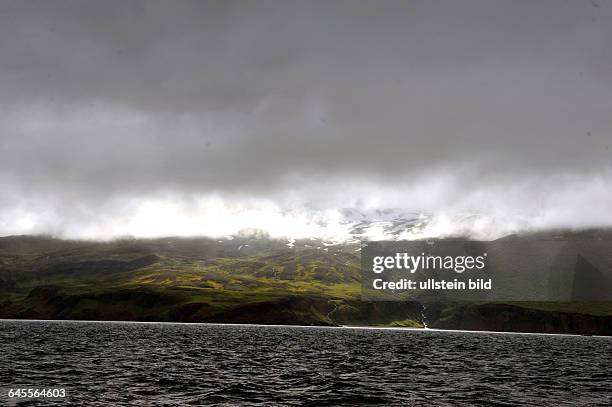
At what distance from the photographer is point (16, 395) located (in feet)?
132

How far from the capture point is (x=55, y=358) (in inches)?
2736

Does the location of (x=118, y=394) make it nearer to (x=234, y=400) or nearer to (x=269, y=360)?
(x=234, y=400)

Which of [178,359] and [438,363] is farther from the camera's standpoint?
[438,363]

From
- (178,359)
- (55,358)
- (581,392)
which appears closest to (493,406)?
(581,392)

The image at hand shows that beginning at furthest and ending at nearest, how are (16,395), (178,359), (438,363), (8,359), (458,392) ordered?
1. (438,363)
2. (178,359)
3. (8,359)
4. (458,392)
5. (16,395)

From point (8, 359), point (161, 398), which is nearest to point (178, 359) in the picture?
point (8, 359)

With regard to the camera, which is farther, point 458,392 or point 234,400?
point 458,392

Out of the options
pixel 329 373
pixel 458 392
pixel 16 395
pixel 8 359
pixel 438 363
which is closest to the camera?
pixel 16 395

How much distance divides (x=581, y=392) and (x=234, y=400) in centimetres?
3423

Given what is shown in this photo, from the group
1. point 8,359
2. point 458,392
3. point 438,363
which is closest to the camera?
point 458,392

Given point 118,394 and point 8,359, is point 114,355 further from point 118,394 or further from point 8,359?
point 118,394

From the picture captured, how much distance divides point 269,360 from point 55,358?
29070mm

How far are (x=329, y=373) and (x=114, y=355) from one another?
35078 millimetres

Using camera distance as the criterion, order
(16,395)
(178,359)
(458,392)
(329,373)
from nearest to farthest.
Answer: (16,395)
(458,392)
(329,373)
(178,359)
